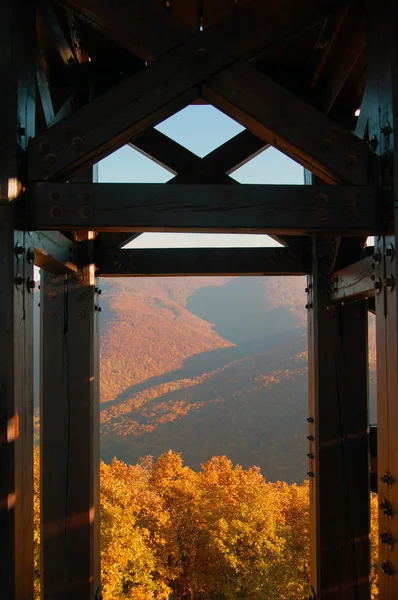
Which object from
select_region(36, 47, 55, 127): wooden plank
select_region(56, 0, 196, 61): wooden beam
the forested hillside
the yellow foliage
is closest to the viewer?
select_region(56, 0, 196, 61): wooden beam

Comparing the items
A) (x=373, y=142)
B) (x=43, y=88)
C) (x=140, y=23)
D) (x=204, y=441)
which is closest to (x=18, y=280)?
(x=43, y=88)

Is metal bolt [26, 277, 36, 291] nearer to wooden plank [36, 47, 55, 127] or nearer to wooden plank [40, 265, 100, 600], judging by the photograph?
wooden plank [36, 47, 55, 127]

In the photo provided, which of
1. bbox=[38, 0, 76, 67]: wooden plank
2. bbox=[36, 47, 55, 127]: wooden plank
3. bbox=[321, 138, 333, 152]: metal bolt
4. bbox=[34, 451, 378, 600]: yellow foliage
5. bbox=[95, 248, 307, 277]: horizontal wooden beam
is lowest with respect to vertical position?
bbox=[34, 451, 378, 600]: yellow foliage

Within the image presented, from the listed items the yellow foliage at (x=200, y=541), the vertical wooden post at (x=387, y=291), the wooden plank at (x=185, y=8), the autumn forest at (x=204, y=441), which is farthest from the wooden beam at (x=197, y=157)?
the yellow foliage at (x=200, y=541)

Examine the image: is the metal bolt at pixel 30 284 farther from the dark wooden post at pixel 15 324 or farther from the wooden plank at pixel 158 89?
the wooden plank at pixel 158 89

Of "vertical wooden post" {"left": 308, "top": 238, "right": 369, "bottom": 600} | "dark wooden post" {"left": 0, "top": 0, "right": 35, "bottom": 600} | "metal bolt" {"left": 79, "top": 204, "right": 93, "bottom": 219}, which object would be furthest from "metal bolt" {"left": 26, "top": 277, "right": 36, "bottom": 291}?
"vertical wooden post" {"left": 308, "top": 238, "right": 369, "bottom": 600}

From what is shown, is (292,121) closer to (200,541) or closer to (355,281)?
(355,281)
